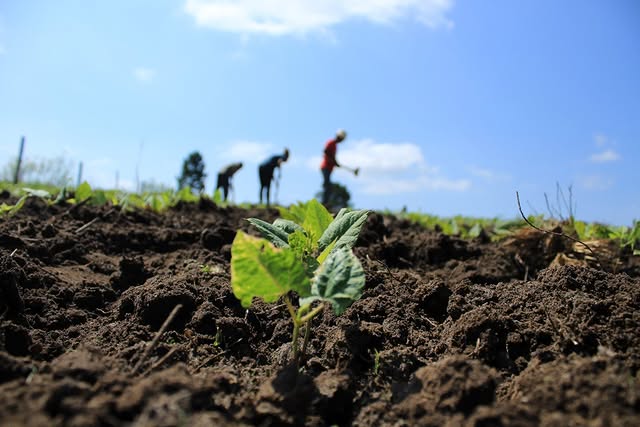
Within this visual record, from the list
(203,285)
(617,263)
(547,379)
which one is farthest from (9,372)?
(617,263)

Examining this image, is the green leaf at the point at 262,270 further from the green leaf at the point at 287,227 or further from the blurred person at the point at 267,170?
the blurred person at the point at 267,170

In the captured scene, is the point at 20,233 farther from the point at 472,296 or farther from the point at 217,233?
the point at 472,296

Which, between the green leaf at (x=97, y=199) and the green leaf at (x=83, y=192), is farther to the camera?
the green leaf at (x=97, y=199)

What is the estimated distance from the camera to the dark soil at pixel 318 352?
4.51ft

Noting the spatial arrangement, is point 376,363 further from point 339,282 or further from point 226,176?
point 226,176

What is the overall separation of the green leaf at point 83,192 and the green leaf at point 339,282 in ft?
15.9

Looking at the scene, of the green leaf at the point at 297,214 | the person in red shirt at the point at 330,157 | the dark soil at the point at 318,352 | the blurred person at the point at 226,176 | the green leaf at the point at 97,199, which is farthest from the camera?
the blurred person at the point at 226,176

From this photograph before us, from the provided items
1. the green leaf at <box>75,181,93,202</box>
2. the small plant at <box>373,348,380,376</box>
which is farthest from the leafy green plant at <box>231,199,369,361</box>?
the green leaf at <box>75,181,93,202</box>

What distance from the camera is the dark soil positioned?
1.38 m

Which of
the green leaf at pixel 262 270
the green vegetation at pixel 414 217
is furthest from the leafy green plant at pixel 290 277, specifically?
the green vegetation at pixel 414 217

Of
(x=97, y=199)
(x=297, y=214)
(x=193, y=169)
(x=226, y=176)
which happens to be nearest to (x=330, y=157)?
(x=226, y=176)

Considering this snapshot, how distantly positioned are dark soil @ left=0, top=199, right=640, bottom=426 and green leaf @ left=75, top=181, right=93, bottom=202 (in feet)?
7.62

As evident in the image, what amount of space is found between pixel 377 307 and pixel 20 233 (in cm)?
303

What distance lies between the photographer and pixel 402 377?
192 cm
